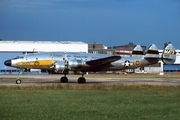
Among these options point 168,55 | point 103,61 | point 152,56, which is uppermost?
A: point 168,55

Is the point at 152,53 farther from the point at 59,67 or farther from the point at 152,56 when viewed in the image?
the point at 59,67

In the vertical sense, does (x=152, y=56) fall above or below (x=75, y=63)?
above

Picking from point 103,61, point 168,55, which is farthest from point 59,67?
point 168,55

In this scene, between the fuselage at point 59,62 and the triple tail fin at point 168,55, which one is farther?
the triple tail fin at point 168,55

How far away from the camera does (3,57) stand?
100m

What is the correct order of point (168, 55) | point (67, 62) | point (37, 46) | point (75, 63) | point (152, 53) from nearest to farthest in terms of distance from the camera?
point (67, 62) < point (75, 63) < point (152, 53) < point (168, 55) < point (37, 46)

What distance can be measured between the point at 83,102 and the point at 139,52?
1302 inches

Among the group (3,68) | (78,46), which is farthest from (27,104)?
(78,46)

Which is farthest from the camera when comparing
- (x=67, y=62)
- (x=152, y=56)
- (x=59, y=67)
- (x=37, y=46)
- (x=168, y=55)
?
(x=37, y=46)

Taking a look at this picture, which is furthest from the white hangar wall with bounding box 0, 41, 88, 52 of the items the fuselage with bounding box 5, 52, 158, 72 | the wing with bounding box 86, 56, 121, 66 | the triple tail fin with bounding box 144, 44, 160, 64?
the wing with bounding box 86, 56, 121, 66

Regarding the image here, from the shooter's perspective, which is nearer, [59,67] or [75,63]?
[59,67]

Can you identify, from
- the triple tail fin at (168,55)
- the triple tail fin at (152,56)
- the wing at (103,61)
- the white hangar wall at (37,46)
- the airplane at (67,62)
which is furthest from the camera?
the white hangar wall at (37,46)

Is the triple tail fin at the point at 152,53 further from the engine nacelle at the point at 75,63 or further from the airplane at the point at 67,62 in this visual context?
the engine nacelle at the point at 75,63

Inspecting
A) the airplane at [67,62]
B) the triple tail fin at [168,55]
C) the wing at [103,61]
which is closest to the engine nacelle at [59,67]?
the airplane at [67,62]
